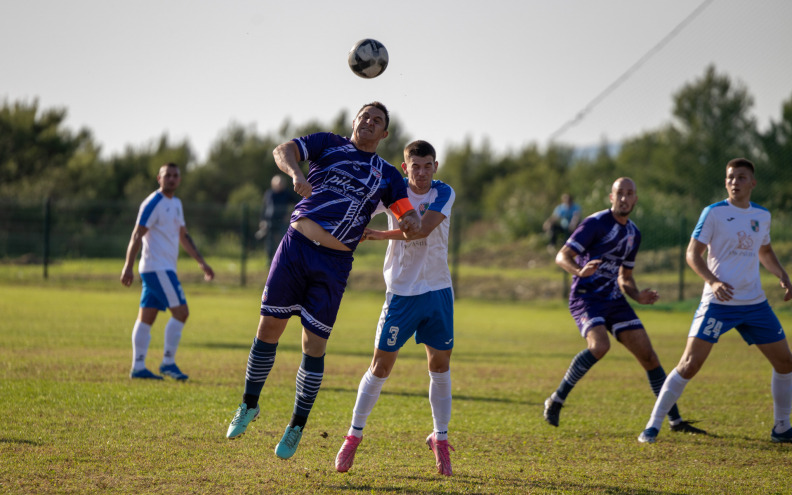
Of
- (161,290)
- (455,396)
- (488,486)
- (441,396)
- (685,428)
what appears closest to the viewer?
(488,486)

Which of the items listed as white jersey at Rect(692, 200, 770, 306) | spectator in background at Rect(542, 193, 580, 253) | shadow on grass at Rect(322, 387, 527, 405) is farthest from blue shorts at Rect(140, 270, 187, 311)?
spectator in background at Rect(542, 193, 580, 253)

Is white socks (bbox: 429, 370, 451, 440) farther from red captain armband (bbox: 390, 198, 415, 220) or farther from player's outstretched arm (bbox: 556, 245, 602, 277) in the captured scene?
player's outstretched arm (bbox: 556, 245, 602, 277)

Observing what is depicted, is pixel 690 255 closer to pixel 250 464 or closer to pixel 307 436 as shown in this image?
pixel 307 436

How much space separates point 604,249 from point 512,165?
54180 millimetres

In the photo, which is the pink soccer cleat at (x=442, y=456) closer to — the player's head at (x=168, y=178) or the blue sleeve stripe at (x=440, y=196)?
the blue sleeve stripe at (x=440, y=196)

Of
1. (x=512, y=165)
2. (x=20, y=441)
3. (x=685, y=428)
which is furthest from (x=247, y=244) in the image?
(x=512, y=165)

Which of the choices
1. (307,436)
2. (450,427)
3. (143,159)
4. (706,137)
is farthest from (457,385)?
(143,159)

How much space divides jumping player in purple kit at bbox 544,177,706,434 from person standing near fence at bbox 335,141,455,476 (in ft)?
6.14

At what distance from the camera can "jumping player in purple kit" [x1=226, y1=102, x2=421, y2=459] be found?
545 cm

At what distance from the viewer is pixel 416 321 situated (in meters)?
5.69

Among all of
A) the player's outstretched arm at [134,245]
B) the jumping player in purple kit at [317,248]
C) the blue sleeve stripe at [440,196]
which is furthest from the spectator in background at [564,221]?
the jumping player in purple kit at [317,248]

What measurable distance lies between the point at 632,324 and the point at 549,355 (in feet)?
17.1

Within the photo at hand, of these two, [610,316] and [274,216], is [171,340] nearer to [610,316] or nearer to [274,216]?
[610,316]

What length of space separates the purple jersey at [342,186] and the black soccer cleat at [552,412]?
2851 mm
